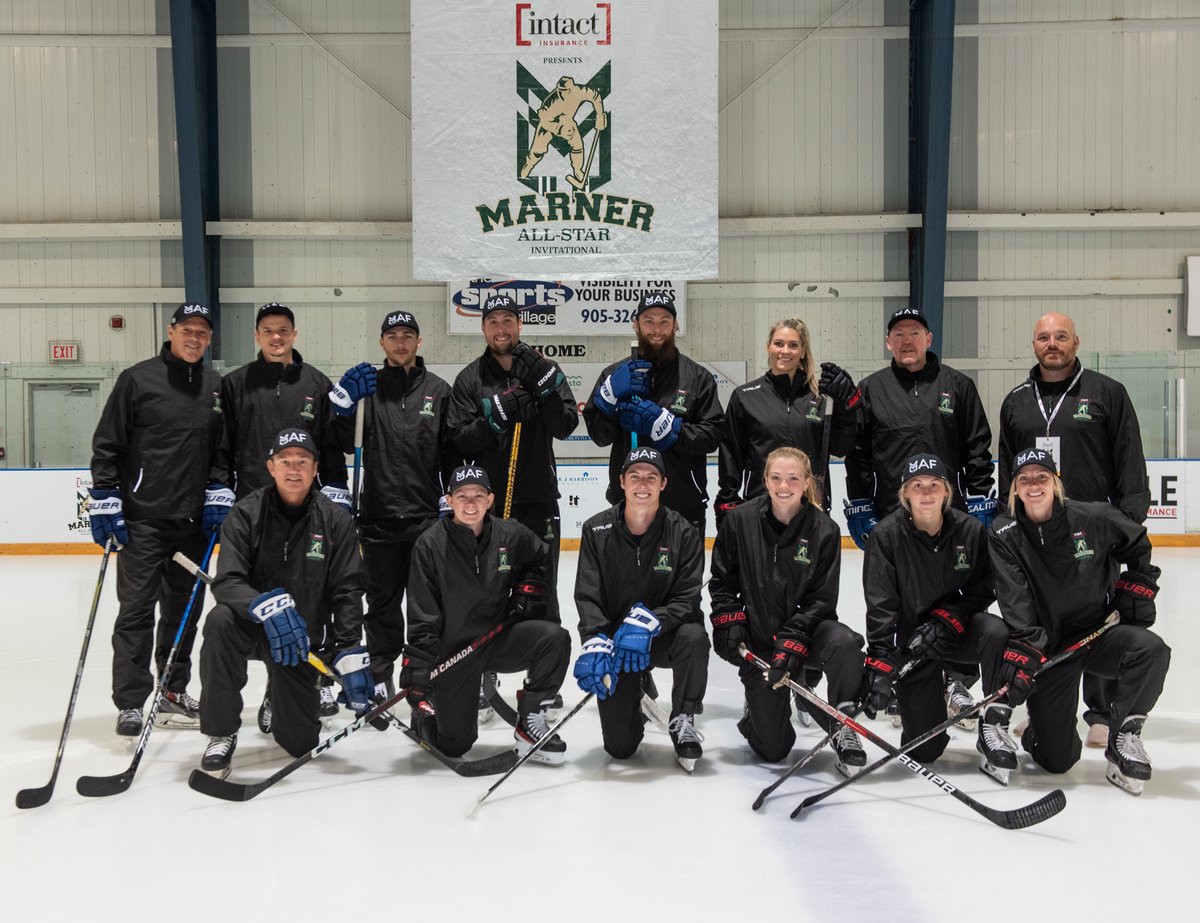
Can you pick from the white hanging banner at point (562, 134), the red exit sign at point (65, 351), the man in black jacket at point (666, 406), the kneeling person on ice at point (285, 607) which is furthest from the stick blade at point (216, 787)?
the red exit sign at point (65, 351)

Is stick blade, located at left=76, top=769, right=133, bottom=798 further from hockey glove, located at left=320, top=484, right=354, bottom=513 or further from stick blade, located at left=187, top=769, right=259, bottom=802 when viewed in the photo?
hockey glove, located at left=320, top=484, right=354, bottom=513

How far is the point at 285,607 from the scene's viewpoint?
131 inches

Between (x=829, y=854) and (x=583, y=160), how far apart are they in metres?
7.89

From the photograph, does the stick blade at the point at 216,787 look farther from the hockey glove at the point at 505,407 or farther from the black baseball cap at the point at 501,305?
the black baseball cap at the point at 501,305

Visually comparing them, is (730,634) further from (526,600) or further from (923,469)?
(923,469)

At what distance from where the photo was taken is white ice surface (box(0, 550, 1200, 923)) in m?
2.50

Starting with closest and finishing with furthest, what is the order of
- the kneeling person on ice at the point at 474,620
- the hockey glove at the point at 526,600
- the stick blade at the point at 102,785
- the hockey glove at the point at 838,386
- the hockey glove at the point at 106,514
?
the stick blade at the point at 102,785 < the kneeling person on ice at the point at 474,620 < the hockey glove at the point at 526,600 < the hockey glove at the point at 106,514 < the hockey glove at the point at 838,386

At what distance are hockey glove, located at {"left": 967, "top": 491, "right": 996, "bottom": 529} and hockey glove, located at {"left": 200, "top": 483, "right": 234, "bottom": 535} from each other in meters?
2.77

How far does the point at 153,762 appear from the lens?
143 inches

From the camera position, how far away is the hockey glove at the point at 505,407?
161 inches

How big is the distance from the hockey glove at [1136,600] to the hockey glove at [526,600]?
1.86 meters

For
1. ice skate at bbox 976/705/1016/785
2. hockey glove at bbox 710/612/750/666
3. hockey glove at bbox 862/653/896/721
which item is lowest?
ice skate at bbox 976/705/1016/785

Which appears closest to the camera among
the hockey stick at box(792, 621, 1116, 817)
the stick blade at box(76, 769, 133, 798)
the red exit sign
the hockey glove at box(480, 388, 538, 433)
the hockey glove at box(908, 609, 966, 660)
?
the hockey stick at box(792, 621, 1116, 817)

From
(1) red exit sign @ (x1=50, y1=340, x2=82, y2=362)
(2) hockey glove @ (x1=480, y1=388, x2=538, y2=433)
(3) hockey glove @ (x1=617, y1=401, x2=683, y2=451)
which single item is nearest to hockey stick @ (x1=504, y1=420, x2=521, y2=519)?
(2) hockey glove @ (x1=480, y1=388, x2=538, y2=433)
